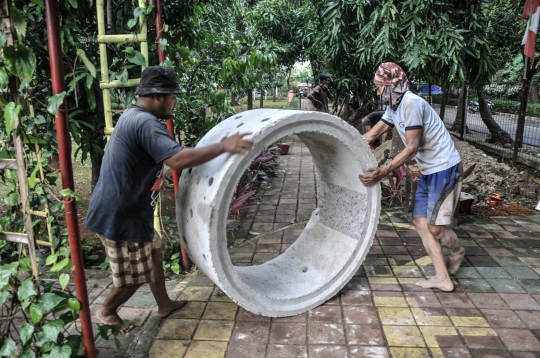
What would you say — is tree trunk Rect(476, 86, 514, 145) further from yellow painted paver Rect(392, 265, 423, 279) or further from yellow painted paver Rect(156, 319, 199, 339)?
yellow painted paver Rect(156, 319, 199, 339)

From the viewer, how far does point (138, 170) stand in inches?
101

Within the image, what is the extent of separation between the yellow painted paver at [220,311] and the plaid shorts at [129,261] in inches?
21.6

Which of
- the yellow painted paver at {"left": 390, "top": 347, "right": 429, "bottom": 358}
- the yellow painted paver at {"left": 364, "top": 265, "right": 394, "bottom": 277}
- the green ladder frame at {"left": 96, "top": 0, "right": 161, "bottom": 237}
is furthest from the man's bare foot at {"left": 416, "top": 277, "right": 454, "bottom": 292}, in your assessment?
the green ladder frame at {"left": 96, "top": 0, "right": 161, "bottom": 237}

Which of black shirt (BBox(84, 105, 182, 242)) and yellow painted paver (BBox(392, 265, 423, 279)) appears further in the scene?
yellow painted paver (BBox(392, 265, 423, 279))

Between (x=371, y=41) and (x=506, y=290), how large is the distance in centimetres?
448

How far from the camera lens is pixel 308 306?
3.19 metres

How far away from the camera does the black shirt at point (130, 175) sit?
2418mm

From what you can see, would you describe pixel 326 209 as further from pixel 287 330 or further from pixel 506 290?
pixel 506 290

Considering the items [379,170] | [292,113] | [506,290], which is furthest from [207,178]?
[506,290]

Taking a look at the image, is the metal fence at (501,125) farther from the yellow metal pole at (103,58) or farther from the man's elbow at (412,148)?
the yellow metal pole at (103,58)

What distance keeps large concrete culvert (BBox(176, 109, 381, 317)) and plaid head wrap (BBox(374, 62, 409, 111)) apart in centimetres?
44

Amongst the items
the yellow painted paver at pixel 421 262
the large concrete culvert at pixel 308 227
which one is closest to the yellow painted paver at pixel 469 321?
the large concrete culvert at pixel 308 227

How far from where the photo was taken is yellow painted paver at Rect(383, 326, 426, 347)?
9.05ft

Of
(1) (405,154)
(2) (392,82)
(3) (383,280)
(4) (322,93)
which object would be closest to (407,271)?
(3) (383,280)
